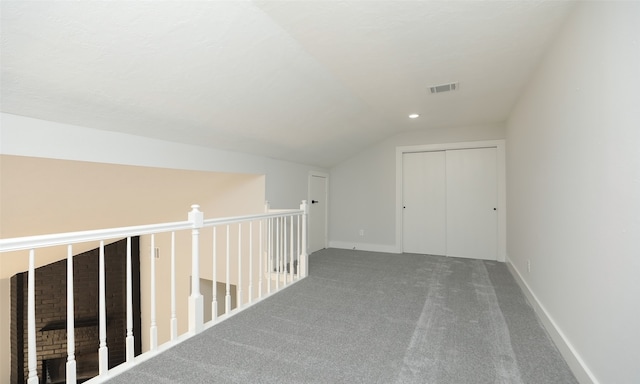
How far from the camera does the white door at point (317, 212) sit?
5.12m

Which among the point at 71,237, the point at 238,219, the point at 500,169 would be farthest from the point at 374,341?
the point at 500,169

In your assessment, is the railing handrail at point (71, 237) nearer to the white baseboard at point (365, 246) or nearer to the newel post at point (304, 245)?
the newel post at point (304, 245)

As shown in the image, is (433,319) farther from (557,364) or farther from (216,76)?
(216,76)

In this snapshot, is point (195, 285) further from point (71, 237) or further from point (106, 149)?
point (106, 149)

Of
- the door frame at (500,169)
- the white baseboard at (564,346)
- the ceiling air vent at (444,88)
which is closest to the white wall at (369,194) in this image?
the door frame at (500,169)

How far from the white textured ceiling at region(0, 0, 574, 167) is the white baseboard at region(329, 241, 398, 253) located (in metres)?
2.83

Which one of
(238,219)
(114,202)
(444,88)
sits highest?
(444,88)

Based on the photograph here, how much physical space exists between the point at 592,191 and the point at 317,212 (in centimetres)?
405

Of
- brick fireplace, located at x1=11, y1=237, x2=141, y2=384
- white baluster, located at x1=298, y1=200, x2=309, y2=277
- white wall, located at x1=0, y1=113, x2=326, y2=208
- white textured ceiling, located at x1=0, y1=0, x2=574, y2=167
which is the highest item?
white textured ceiling, located at x1=0, y1=0, x2=574, y2=167

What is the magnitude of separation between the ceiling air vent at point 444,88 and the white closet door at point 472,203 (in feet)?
6.34

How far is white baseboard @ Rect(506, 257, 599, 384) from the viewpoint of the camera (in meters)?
1.57

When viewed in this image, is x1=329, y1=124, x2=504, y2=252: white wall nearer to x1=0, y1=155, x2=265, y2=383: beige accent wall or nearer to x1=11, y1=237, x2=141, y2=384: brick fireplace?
x1=0, y1=155, x2=265, y2=383: beige accent wall

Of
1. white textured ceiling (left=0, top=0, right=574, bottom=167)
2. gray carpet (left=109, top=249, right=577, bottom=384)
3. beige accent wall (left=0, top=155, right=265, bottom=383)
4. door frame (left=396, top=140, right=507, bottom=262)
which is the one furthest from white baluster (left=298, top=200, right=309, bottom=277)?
door frame (left=396, top=140, right=507, bottom=262)

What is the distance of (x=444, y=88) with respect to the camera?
10.2 feet
